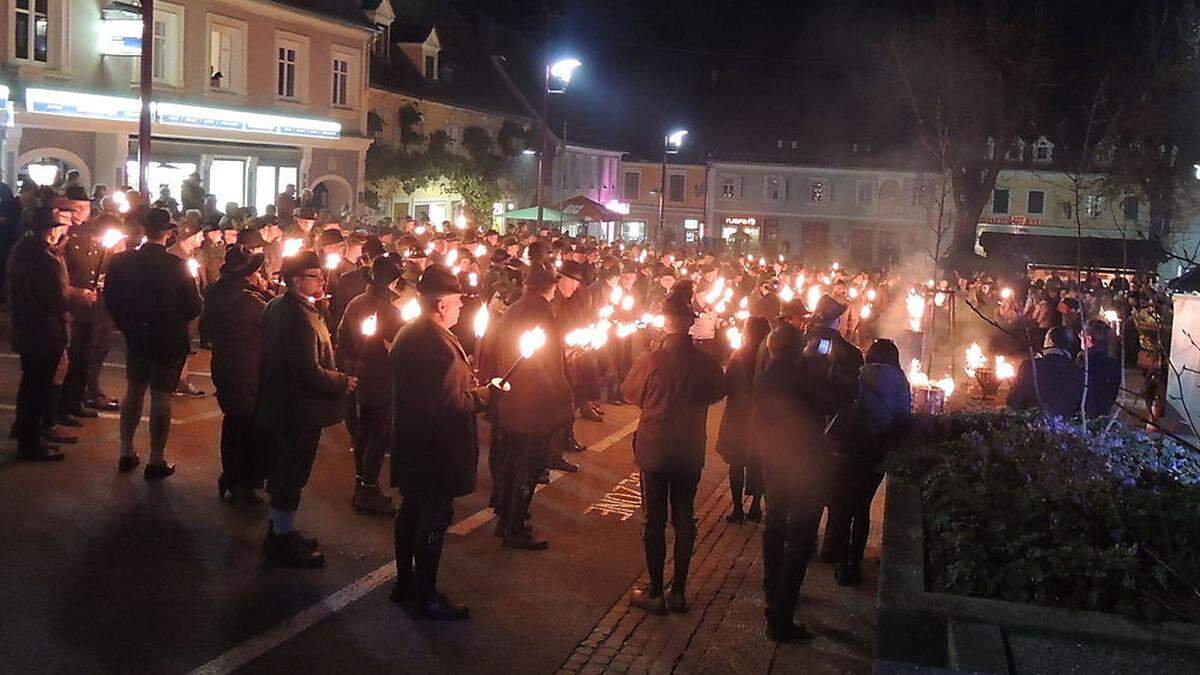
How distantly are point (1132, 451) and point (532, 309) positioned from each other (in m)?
4.12

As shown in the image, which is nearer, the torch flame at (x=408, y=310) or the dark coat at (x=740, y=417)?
the torch flame at (x=408, y=310)

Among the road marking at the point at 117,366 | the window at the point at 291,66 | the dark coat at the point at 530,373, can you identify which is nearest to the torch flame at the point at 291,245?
the road marking at the point at 117,366

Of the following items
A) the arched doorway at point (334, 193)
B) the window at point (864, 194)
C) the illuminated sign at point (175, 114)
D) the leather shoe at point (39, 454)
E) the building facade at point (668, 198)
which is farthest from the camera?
the building facade at point (668, 198)

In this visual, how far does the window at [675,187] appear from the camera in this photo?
79375mm

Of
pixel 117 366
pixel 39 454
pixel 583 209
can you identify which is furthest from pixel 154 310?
pixel 583 209

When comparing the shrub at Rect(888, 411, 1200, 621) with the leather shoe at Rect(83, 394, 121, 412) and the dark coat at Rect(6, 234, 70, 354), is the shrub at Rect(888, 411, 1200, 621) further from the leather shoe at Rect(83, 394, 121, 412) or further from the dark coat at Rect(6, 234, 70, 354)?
the leather shoe at Rect(83, 394, 121, 412)

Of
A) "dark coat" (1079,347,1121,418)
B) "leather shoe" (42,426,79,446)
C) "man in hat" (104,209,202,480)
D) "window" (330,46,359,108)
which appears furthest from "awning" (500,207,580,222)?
"man in hat" (104,209,202,480)

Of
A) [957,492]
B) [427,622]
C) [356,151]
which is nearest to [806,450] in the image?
[957,492]

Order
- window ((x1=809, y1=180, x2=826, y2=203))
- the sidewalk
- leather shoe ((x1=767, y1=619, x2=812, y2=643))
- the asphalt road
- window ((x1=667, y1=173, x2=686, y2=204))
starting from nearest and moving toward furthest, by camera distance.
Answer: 1. the asphalt road
2. the sidewalk
3. leather shoe ((x1=767, y1=619, x2=812, y2=643))
4. window ((x1=809, y1=180, x2=826, y2=203))
5. window ((x1=667, y1=173, x2=686, y2=204))

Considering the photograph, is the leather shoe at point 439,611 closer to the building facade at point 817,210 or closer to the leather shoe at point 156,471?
the leather shoe at point 156,471

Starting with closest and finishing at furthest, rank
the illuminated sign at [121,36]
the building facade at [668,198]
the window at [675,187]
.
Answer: the illuminated sign at [121,36] → the building facade at [668,198] → the window at [675,187]

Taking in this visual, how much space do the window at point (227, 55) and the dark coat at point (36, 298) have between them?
20.2 meters

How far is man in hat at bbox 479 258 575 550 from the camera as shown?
851cm

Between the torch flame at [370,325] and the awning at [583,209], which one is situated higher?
the awning at [583,209]
